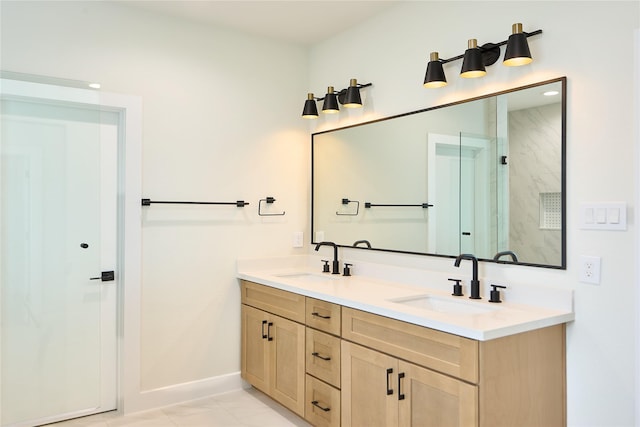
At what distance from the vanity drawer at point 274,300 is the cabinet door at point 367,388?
44 cm

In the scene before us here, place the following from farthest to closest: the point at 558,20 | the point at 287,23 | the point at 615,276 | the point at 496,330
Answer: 1. the point at 287,23
2. the point at 558,20
3. the point at 615,276
4. the point at 496,330

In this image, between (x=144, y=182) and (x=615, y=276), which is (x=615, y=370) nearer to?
(x=615, y=276)

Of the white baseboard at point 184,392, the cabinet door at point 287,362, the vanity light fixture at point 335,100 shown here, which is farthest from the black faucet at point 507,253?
the white baseboard at point 184,392

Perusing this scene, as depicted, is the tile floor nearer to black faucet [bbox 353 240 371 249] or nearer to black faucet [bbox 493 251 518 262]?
black faucet [bbox 353 240 371 249]

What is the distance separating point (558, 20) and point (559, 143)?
1.76 feet

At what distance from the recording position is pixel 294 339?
9.14ft

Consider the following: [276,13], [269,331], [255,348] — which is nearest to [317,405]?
[269,331]

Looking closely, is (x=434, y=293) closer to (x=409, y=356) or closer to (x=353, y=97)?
(x=409, y=356)

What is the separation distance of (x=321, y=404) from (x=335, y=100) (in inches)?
75.5

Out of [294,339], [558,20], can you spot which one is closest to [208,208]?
[294,339]

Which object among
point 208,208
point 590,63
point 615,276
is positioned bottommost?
point 615,276

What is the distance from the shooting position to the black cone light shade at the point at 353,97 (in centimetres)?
309

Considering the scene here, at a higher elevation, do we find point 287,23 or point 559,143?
point 287,23

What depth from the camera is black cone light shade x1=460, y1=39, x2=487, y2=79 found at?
231 centimetres
